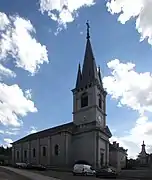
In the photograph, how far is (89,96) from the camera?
2726 inches

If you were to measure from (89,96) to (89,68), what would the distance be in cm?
850

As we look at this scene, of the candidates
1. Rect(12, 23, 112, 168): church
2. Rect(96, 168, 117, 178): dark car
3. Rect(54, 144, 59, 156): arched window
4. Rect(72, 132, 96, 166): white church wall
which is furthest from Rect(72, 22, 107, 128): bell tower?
Rect(96, 168, 117, 178): dark car

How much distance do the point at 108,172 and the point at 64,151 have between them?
24.8 m

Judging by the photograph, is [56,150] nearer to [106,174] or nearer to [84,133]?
[84,133]

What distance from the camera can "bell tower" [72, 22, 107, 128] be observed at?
6762 cm

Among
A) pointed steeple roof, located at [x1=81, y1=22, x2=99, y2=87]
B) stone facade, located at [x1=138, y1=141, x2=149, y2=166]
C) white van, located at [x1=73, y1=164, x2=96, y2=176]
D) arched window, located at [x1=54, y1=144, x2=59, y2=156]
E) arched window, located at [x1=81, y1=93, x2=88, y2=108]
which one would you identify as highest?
pointed steeple roof, located at [x1=81, y1=22, x2=99, y2=87]

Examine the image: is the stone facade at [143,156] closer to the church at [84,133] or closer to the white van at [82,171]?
the church at [84,133]

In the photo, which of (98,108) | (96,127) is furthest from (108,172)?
(98,108)

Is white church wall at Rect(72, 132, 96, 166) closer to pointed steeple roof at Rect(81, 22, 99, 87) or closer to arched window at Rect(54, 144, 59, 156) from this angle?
arched window at Rect(54, 144, 59, 156)

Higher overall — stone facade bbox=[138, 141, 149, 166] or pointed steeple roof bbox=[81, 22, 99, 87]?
pointed steeple roof bbox=[81, 22, 99, 87]

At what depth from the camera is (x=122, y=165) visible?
7944cm

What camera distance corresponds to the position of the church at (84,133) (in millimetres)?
64931

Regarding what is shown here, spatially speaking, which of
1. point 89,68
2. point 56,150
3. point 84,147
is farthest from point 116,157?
point 89,68

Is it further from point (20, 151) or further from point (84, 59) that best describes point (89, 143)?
point (20, 151)
